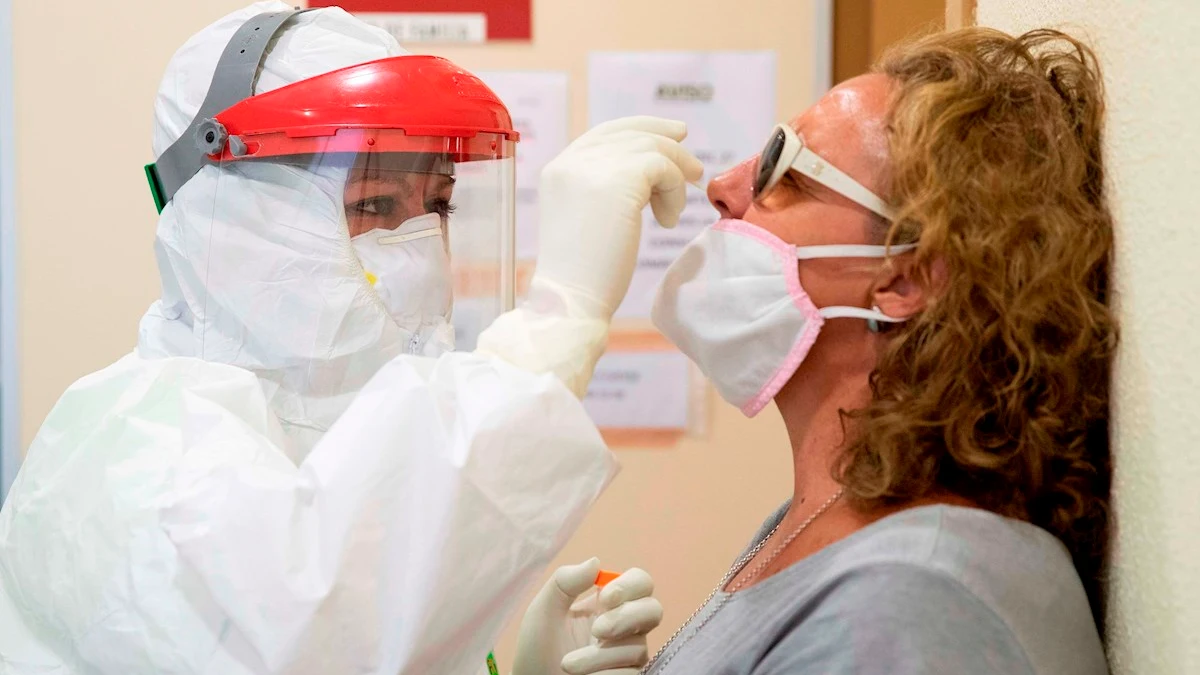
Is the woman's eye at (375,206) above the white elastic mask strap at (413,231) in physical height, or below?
above

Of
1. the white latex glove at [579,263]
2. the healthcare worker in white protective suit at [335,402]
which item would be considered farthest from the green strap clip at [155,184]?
the white latex glove at [579,263]

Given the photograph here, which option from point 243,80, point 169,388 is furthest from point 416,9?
point 169,388

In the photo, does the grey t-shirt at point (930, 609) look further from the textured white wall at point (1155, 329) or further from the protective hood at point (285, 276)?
the protective hood at point (285, 276)

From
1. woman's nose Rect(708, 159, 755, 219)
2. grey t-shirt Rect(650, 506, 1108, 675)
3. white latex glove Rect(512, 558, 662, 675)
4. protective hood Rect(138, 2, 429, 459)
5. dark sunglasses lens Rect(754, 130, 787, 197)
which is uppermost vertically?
dark sunglasses lens Rect(754, 130, 787, 197)

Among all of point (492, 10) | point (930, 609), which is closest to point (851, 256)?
point (930, 609)

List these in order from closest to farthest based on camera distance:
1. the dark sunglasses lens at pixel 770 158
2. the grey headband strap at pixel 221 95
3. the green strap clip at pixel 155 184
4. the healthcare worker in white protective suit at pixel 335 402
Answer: the healthcare worker in white protective suit at pixel 335 402, the dark sunglasses lens at pixel 770 158, the grey headband strap at pixel 221 95, the green strap clip at pixel 155 184

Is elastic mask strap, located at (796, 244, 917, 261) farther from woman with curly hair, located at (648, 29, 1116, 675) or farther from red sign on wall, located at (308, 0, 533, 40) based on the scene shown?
red sign on wall, located at (308, 0, 533, 40)

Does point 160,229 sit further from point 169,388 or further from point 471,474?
point 471,474

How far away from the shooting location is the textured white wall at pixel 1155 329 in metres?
0.78

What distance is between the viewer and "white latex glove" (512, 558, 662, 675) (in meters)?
1.37

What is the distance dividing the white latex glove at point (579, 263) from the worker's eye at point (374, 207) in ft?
0.90

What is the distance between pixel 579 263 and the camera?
A: 1128mm

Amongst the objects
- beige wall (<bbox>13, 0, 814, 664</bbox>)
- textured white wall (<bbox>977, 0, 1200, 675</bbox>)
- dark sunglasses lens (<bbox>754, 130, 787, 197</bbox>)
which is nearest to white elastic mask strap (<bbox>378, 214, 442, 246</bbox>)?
dark sunglasses lens (<bbox>754, 130, 787, 197</bbox>)

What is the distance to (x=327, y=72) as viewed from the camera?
1.31 m
